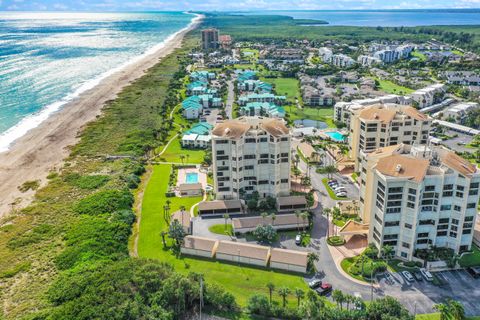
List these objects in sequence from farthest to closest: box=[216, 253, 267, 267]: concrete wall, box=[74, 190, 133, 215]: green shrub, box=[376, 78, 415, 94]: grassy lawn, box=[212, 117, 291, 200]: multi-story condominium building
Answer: box=[376, 78, 415, 94]: grassy lawn < box=[74, 190, 133, 215]: green shrub < box=[212, 117, 291, 200]: multi-story condominium building < box=[216, 253, 267, 267]: concrete wall

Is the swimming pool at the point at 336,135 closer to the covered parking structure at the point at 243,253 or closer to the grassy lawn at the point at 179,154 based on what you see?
the grassy lawn at the point at 179,154

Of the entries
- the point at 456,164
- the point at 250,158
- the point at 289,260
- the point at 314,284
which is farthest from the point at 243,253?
the point at 456,164

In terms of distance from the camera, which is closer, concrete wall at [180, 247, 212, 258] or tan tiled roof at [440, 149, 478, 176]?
tan tiled roof at [440, 149, 478, 176]

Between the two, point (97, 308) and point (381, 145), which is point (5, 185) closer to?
point (97, 308)

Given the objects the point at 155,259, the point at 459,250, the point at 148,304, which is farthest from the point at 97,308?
the point at 459,250

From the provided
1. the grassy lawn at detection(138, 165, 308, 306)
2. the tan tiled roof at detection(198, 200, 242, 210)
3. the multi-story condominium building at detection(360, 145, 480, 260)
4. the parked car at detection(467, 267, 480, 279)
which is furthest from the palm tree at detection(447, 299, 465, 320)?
the tan tiled roof at detection(198, 200, 242, 210)

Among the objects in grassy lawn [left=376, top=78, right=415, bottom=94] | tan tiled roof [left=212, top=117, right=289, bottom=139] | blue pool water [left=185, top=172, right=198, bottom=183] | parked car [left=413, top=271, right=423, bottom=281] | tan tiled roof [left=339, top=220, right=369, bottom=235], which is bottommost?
parked car [left=413, top=271, right=423, bottom=281]

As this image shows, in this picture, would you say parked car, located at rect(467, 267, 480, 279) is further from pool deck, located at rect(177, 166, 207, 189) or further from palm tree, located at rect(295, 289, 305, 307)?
pool deck, located at rect(177, 166, 207, 189)
